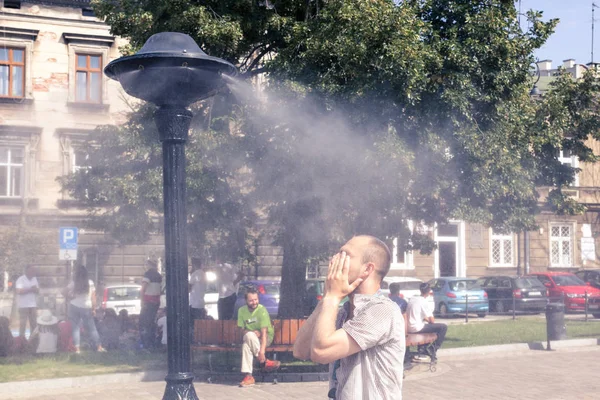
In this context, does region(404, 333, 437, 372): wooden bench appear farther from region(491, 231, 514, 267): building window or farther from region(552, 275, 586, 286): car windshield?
region(491, 231, 514, 267): building window

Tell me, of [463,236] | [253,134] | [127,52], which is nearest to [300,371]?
[253,134]

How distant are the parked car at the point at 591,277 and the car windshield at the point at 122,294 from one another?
1620 cm

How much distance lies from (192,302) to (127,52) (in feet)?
17.3

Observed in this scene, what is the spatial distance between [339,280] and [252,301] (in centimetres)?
825

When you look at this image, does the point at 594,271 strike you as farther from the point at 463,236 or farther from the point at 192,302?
Result: the point at 192,302

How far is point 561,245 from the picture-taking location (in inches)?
1502

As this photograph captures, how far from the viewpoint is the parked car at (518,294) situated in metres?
26.1

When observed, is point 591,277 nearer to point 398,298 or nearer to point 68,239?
point 398,298

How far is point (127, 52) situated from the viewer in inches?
505

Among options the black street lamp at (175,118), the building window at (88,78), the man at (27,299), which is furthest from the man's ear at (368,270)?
the building window at (88,78)

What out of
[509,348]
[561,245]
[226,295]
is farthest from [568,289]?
[226,295]

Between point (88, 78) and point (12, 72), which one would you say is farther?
point (88, 78)

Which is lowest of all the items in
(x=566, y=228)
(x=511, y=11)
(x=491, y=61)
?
(x=566, y=228)

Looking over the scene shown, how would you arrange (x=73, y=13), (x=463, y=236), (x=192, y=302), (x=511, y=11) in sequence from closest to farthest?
(x=511, y=11) < (x=192, y=302) < (x=73, y=13) < (x=463, y=236)
